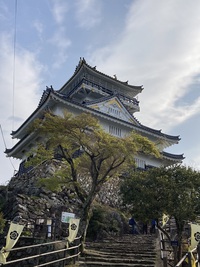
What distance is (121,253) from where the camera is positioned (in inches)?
490

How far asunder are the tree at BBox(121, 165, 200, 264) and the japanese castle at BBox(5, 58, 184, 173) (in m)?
11.7

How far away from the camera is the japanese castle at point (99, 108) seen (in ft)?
84.7

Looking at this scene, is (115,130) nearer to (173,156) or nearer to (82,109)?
(82,109)

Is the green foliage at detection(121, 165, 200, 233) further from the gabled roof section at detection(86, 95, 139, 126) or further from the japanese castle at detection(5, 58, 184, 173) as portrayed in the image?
the gabled roof section at detection(86, 95, 139, 126)

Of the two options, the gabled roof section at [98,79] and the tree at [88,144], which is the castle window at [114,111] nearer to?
the gabled roof section at [98,79]

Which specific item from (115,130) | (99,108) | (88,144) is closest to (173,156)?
(115,130)

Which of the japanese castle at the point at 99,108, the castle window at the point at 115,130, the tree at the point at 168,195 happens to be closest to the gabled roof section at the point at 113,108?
the japanese castle at the point at 99,108

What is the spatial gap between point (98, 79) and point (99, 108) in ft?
23.8

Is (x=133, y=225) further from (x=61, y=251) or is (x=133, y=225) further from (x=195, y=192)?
(x=61, y=251)

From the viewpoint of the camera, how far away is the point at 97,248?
1321cm

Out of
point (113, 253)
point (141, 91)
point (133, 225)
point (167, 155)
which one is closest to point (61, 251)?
point (113, 253)

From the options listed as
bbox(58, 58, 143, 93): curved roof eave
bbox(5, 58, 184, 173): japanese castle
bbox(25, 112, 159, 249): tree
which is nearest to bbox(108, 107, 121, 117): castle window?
bbox(5, 58, 184, 173): japanese castle

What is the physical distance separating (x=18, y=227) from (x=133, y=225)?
32.1 ft

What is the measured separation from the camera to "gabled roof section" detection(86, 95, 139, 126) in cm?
2856
